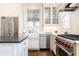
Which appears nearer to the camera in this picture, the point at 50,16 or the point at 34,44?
→ the point at 34,44

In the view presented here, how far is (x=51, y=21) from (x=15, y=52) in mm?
5143

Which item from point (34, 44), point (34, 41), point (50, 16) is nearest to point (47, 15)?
point (50, 16)

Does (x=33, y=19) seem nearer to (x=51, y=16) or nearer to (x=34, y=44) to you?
(x=51, y=16)

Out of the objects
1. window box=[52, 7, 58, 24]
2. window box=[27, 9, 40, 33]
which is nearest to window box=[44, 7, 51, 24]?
window box=[52, 7, 58, 24]

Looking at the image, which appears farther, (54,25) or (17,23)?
(54,25)

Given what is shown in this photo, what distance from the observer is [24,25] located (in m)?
7.37

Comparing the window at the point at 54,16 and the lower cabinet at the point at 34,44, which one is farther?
the window at the point at 54,16

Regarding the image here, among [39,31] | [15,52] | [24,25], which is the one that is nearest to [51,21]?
[39,31]

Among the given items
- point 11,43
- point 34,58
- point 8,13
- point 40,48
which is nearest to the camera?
point 34,58

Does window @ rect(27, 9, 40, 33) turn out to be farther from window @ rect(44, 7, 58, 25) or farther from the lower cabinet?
the lower cabinet

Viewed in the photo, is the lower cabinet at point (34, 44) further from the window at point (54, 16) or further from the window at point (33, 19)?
the window at point (54, 16)

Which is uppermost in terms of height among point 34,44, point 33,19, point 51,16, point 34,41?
point 51,16

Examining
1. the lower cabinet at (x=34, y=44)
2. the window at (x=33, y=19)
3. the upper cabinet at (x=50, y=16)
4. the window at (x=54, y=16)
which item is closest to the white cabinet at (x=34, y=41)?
the lower cabinet at (x=34, y=44)

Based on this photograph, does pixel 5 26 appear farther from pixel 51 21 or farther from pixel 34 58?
pixel 34 58
